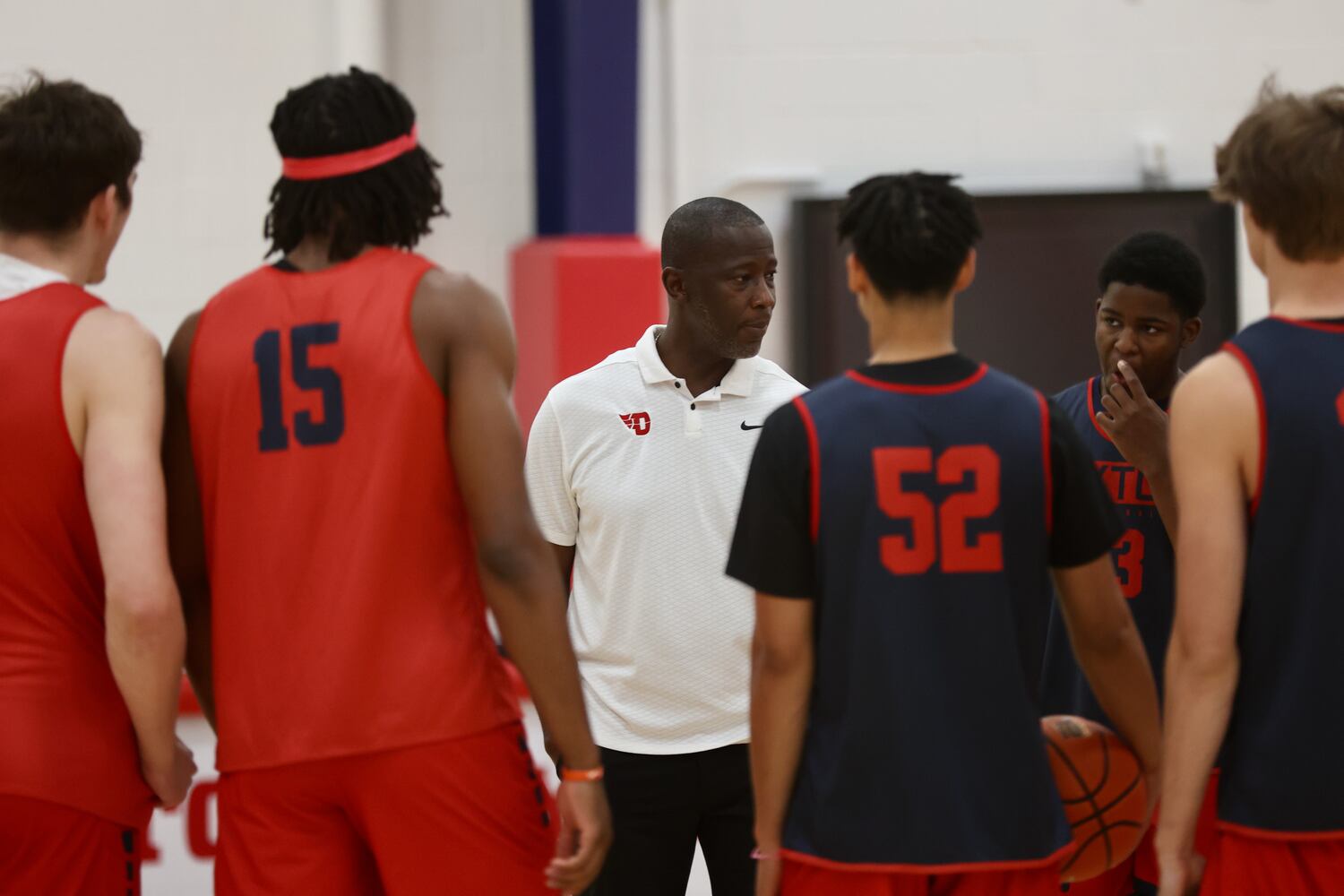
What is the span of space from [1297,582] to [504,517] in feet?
3.38

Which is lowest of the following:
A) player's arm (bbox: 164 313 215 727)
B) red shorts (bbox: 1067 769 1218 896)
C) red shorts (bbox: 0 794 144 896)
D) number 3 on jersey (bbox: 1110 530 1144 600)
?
red shorts (bbox: 1067 769 1218 896)

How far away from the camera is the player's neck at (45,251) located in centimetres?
221

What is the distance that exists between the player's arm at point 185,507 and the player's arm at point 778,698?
79cm

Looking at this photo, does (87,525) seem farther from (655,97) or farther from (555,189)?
(655,97)

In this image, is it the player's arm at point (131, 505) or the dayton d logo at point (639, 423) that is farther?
the dayton d logo at point (639, 423)

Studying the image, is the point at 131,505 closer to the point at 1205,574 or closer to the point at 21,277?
the point at 21,277

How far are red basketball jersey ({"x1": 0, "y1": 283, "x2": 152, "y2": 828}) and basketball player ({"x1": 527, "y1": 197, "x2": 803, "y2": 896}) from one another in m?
0.85

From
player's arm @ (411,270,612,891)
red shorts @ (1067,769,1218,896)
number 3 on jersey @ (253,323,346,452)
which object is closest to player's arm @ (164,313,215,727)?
number 3 on jersey @ (253,323,346,452)

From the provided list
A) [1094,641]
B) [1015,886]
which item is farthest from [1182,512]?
[1015,886]

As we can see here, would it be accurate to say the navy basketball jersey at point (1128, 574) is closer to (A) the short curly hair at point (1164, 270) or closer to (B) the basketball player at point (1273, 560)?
(A) the short curly hair at point (1164, 270)

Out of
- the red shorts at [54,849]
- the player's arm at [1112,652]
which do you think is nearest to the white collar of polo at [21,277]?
the red shorts at [54,849]

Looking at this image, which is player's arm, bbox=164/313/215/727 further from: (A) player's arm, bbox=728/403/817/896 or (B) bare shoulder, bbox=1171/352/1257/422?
(B) bare shoulder, bbox=1171/352/1257/422

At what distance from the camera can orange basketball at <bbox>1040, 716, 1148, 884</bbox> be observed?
6.73ft

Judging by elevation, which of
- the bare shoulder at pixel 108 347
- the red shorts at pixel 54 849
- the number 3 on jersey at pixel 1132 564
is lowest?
the red shorts at pixel 54 849
